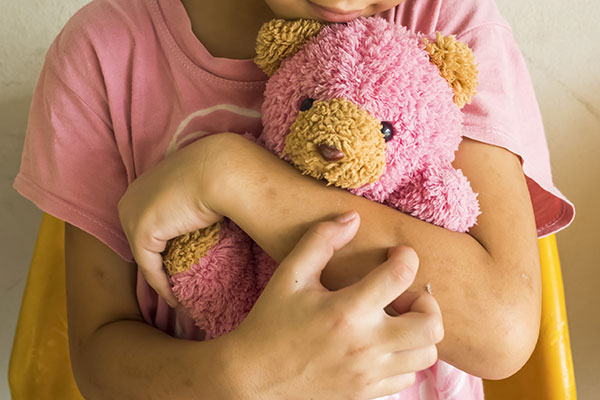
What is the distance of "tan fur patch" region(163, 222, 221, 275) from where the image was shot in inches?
20.7

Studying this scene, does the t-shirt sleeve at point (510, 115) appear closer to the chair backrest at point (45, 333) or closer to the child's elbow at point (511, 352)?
the child's elbow at point (511, 352)

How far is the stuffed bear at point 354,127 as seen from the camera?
1.47 feet

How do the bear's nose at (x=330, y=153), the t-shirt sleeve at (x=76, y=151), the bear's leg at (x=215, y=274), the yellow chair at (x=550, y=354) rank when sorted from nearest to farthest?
the bear's nose at (x=330, y=153) < the bear's leg at (x=215, y=274) < the t-shirt sleeve at (x=76, y=151) < the yellow chair at (x=550, y=354)

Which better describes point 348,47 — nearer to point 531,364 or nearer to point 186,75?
point 186,75

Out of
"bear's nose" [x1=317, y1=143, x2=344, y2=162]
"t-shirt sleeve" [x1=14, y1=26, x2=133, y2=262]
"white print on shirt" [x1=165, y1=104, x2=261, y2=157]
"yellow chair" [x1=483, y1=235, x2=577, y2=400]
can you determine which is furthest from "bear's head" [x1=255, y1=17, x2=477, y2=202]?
"yellow chair" [x1=483, y1=235, x2=577, y2=400]

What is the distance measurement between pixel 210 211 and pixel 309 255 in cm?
10

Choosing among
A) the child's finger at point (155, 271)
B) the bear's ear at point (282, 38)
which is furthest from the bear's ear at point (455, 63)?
the child's finger at point (155, 271)

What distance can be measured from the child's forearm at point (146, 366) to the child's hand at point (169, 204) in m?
0.09

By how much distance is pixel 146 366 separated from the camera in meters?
0.58

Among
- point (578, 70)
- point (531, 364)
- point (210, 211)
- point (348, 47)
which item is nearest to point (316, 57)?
point (348, 47)

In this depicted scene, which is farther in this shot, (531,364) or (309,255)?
(531,364)

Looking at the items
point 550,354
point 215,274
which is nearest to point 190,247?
point 215,274

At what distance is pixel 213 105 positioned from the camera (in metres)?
0.63

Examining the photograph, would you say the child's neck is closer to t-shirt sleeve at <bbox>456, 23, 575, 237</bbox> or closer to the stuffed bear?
the stuffed bear
